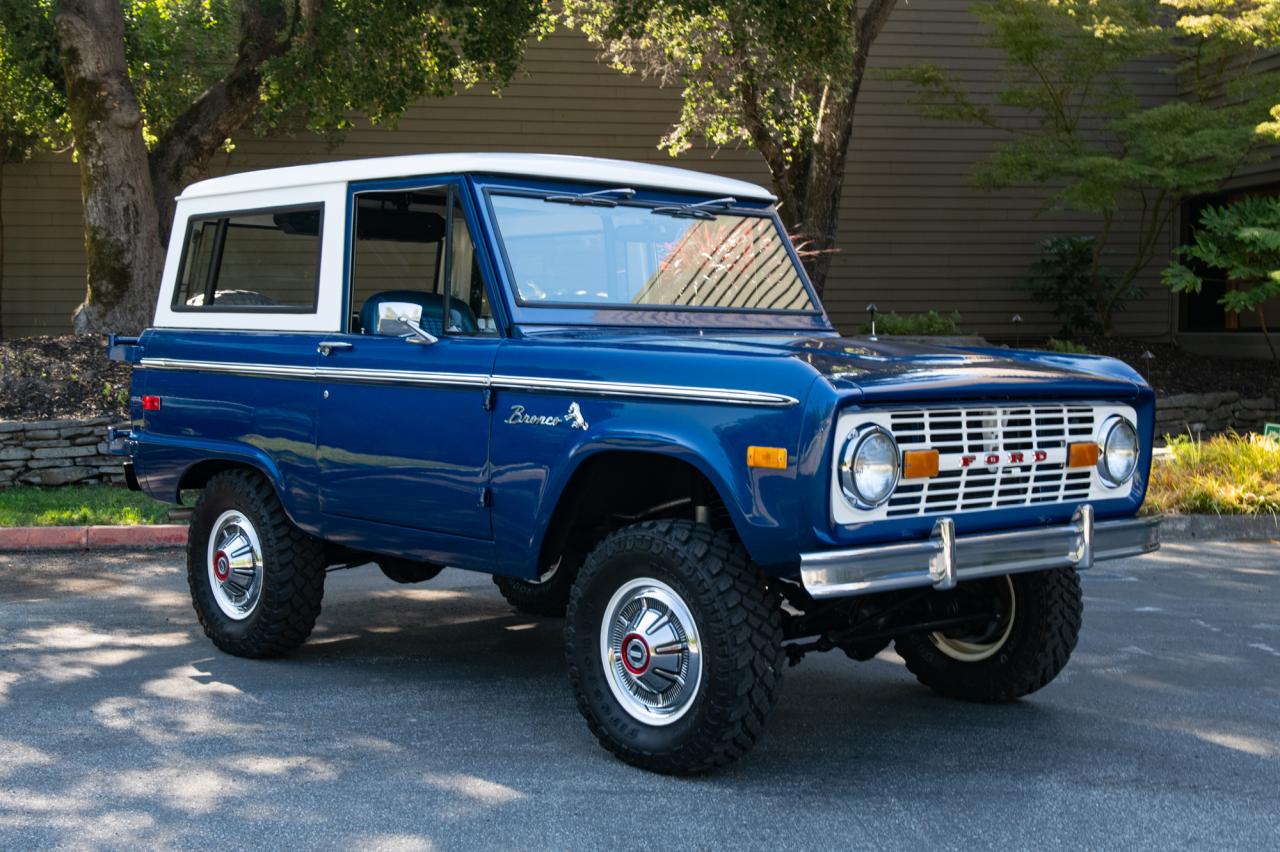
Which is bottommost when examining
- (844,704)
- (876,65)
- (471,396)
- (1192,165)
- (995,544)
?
(844,704)

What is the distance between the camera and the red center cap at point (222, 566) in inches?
268

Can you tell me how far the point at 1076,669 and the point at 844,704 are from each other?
127 centimetres

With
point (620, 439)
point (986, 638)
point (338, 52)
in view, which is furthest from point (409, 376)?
point (338, 52)

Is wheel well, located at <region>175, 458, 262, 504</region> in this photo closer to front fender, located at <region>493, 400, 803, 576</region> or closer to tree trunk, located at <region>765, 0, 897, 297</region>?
front fender, located at <region>493, 400, 803, 576</region>

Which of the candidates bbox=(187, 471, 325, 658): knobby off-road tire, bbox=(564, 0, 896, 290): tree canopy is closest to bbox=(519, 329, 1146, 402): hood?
bbox=(187, 471, 325, 658): knobby off-road tire

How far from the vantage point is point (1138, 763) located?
17.0 feet

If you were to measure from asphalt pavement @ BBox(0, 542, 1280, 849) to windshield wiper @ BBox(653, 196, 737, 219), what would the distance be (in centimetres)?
208

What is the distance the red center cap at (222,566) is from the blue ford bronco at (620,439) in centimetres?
1

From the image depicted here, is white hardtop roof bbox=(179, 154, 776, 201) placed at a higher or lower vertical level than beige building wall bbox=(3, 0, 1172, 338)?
lower

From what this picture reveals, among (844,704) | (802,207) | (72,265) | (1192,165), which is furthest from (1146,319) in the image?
(844,704)

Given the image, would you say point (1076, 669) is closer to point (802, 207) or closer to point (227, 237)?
point (227, 237)

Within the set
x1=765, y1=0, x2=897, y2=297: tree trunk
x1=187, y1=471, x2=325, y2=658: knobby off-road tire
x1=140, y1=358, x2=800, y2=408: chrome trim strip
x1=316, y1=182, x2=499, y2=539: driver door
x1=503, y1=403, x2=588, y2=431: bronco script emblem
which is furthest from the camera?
x1=765, y1=0, x2=897, y2=297: tree trunk

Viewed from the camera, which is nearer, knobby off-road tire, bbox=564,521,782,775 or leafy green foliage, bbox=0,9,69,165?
knobby off-road tire, bbox=564,521,782,775

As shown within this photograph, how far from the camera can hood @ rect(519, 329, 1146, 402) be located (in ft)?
15.2
